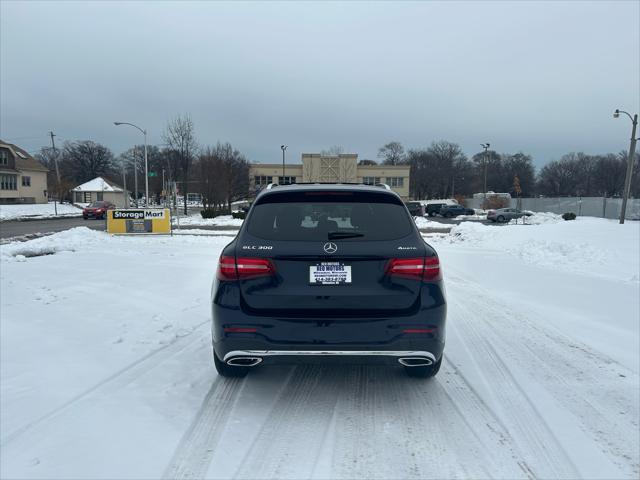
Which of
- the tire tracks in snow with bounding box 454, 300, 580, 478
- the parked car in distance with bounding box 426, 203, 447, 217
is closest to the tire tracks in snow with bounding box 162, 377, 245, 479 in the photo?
the tire tracks in snow with bounding box 454, 300, 580, 478

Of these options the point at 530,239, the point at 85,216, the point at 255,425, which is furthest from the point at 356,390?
the point at 85,216

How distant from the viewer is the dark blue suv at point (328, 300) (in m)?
3.44

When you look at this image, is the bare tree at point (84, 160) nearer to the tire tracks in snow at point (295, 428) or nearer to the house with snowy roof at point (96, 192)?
the house with snowy roof at point (96, 192)

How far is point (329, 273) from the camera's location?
3469mm

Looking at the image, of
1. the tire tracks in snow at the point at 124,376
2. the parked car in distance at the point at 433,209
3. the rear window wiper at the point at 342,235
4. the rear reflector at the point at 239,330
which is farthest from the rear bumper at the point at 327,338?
the parked car in distance at the point at 433,209

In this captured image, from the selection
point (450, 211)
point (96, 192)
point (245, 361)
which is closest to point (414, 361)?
point (245, 361)

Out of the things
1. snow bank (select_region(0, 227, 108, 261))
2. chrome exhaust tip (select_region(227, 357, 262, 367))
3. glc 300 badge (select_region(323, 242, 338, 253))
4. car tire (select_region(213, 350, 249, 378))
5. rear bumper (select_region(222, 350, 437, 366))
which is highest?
glc 300 badge (select_region(323, 242, 338, 253))

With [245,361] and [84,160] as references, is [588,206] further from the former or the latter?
[84,160]

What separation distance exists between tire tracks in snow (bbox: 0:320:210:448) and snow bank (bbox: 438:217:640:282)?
8921 mm

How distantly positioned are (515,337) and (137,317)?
17.0 feet

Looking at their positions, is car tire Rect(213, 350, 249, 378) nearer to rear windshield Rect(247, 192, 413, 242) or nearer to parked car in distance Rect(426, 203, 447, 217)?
rear windshield Rect(247, 192, 413, 242)

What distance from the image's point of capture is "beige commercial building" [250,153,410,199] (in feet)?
225

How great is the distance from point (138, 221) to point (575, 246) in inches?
690

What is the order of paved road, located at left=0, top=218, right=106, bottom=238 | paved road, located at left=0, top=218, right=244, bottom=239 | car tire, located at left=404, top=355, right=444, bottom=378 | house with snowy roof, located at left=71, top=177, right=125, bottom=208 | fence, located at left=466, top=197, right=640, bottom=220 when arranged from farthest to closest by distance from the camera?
house with snowy roof, located at left=71, top=177, right=125, bottom=208 → fence, located at left=466, top=197, right=640, bottom=220 → paved road, located at left=0, top=218, right=106, bottom=238 → paved road, located at left=0, top=218, right=244, bottom=239 → car tire, located at left=404, top=355, right=444, bottom=378
